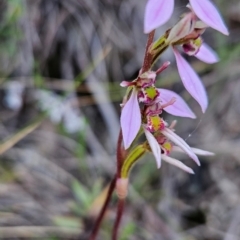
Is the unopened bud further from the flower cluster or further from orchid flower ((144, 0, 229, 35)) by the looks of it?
orchid flower ((144, 0, 229, 35))

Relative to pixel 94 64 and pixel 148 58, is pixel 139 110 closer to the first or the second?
pixel 148 58

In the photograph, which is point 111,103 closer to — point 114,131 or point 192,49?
point 114,131

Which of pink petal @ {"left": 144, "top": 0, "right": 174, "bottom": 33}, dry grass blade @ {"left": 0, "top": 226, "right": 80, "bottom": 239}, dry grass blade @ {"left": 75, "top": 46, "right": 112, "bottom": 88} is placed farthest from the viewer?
dry grass blade @ {"left": 75, "top": 46, "right": 112, "bottom": 88}

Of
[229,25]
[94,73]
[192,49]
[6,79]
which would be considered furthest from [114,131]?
[192,49]

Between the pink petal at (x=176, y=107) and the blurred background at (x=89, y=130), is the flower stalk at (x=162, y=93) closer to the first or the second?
the pink petal at (x=176, y=107)

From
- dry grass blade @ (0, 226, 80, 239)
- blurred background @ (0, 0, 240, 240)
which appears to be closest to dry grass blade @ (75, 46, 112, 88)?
blurred background @ (0, 0, 240, 240)

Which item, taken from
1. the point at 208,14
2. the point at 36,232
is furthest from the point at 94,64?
the point at 208,14
